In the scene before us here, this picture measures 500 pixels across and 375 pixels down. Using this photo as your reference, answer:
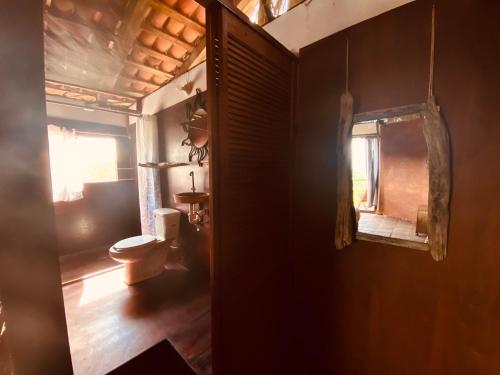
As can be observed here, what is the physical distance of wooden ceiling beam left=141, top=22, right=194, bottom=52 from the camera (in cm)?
190

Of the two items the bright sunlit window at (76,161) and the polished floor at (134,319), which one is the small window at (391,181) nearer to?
the polished floor at (134,319)

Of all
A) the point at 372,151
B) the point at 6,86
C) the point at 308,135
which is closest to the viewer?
the point at 6,86

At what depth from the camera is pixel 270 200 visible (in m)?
1.16

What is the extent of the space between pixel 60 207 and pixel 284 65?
3461 millimetres

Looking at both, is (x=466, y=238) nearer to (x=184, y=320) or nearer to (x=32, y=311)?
(x=32, y=311)

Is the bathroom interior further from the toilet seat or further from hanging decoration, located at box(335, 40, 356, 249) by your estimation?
the toilet seat

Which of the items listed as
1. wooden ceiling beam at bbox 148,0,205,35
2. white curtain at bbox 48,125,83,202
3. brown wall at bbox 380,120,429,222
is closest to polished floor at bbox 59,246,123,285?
white curtain at bbox 48,125,83,202

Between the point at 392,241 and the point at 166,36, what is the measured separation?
2.49 metres

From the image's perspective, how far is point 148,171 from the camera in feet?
9.59

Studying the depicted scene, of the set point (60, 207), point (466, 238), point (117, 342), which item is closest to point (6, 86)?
point (466, 238)

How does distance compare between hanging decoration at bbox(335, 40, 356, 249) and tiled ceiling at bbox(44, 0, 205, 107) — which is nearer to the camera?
hanging decoration at bbox(335, 40, 356, 249)

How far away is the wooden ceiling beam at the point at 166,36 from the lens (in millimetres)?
1905

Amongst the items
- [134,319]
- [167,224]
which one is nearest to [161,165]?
[167,224]

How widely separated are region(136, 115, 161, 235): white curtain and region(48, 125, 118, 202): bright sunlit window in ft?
2.64
